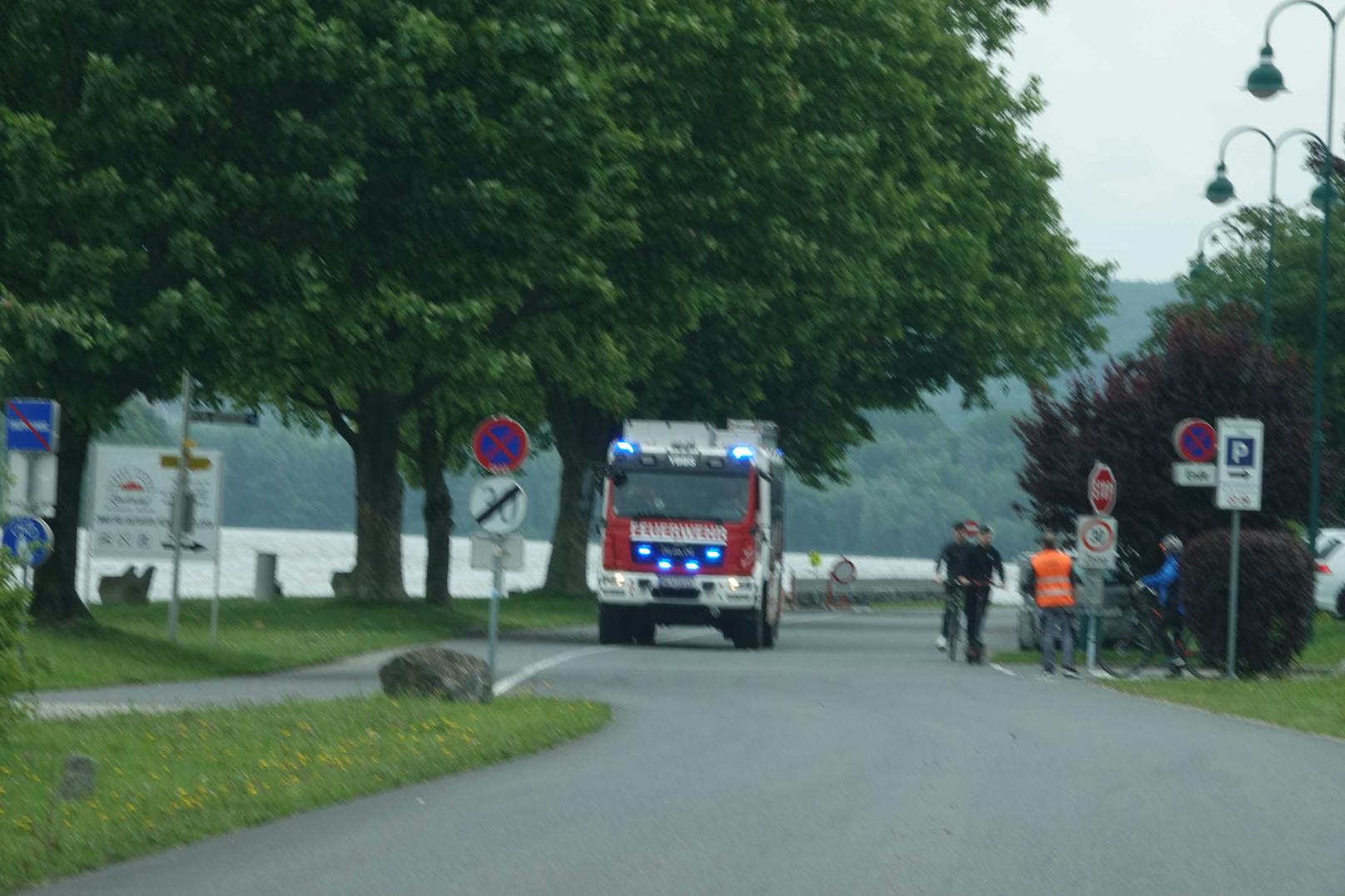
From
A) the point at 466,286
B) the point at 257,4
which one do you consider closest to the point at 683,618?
the point at 466,286

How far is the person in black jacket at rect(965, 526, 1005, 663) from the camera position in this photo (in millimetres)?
30125

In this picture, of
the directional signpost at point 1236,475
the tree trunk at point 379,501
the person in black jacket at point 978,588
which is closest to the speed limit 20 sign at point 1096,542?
the person in black jacket at point 978,588

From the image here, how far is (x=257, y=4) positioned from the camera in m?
23.7

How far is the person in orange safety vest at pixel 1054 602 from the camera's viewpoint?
91.6 feet

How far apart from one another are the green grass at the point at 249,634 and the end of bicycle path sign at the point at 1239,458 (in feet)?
33.6

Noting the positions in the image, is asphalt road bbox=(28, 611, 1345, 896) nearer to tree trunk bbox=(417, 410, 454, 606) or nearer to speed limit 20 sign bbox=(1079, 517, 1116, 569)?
speed limit 20 sign bbox=(1079, 517, 1116, 569)

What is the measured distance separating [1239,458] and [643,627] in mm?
10960

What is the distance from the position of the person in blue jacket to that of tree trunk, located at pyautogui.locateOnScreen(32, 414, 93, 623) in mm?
12061

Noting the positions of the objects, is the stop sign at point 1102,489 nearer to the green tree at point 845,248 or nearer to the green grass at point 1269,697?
the green grass at point 1269,697

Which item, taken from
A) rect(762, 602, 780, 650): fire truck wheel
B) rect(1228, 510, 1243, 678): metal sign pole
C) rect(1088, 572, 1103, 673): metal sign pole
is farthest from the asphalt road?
rect(762, 602, 780, 650): fire truck wheel

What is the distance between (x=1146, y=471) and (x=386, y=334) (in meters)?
10.8

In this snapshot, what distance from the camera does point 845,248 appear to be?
1492 inches

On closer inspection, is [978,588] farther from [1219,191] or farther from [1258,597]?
[1219,191]

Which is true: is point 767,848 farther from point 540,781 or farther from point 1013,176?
point 1013,176
